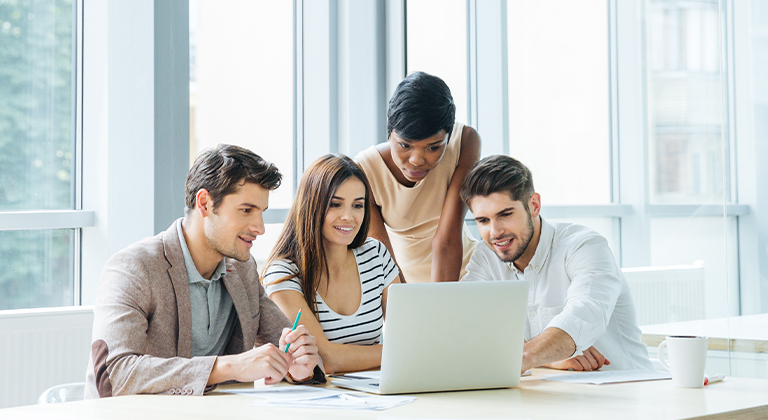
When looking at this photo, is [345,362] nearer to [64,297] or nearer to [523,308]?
[523,308]

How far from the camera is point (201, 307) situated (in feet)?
6.00

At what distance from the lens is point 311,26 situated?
4.17 meters

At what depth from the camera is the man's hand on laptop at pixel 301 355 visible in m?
1.67

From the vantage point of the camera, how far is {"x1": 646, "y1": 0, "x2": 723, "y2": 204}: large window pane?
2738 millimetres

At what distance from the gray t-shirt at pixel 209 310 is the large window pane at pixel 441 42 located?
2.26m

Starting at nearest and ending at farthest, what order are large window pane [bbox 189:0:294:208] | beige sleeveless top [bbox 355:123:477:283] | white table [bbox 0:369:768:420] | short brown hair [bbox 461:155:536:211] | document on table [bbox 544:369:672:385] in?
white table [bbox 0:369:768:420], document on table [bbox 544:369:672:385], short brown hair [bbox 461:155:536:211], beige sleeveless top [bbox 355:123:477:283], large window pane [bbox 189:0:294:208]

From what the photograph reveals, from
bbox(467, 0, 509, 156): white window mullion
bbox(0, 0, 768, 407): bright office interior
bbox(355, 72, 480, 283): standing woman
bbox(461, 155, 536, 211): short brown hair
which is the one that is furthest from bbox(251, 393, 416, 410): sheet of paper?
bbox(467, 0, 509, 156): white window mullion

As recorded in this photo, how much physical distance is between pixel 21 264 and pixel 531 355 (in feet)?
8.11

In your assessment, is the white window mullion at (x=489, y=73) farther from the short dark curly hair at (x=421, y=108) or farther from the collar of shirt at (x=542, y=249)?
the collar of shirt at (x=542, y=249)

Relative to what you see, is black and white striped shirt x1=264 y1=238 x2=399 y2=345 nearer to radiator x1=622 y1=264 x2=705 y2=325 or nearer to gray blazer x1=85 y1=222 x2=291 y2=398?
gray blazer x1=85 y1=222 x2=291 y2=398

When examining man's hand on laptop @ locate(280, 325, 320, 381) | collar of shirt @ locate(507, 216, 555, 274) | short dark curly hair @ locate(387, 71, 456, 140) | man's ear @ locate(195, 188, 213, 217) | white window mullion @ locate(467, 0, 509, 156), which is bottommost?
man's hand on laptop @ locate(280, 325, 320, 381)

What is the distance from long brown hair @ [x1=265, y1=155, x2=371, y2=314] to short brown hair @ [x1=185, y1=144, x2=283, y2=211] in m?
0.27

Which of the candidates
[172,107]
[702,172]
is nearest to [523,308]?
[702,172]

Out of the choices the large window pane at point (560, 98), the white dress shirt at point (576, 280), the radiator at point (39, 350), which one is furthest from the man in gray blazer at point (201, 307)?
Result: the large window pane at point (560, 98)
